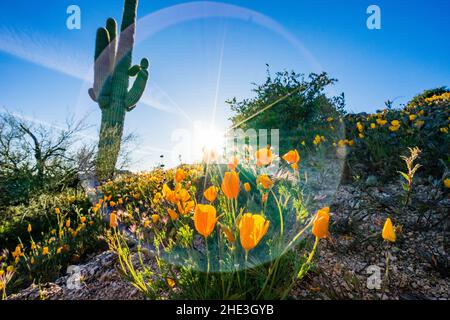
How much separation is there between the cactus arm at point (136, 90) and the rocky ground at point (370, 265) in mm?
10064

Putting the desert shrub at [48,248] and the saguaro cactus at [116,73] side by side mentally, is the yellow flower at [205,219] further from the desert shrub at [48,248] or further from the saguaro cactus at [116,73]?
the saguaro cactus at [116,73]

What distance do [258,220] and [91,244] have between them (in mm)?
2786

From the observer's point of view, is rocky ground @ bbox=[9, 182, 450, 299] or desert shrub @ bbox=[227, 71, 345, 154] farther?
desert shrub @ bbox=[227, 71, 345, 154]

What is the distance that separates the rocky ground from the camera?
1.20 m

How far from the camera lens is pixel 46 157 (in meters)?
6.73

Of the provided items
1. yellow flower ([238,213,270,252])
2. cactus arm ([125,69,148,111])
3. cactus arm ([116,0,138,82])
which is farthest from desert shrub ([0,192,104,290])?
cactus arm ([116,0,138,82])

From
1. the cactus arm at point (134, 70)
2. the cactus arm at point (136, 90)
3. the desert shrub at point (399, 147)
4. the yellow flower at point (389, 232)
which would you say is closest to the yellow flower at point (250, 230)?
the yellow flower at point (389, 232)

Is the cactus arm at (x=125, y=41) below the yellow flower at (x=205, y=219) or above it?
above

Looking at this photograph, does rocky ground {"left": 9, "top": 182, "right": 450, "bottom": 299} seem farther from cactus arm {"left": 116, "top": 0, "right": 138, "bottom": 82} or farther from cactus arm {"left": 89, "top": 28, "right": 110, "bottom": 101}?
cactus arm {"left": 116, "top": 0, "right": 138, "bottom": 82}

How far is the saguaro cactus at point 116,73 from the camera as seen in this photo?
Result: 10500mm

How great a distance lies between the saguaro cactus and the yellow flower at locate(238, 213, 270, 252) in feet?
33.9

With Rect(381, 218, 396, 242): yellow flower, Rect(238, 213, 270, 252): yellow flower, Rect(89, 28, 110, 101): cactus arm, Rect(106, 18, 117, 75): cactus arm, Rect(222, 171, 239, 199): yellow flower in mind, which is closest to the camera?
Rect(238, 213, 270, 252): yellow flower
